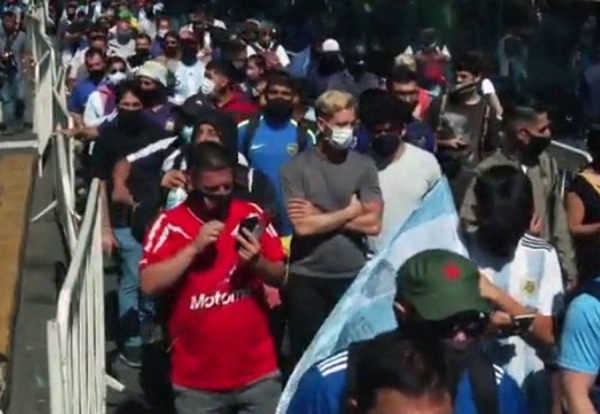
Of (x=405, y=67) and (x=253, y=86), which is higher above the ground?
(x=405, y=67)

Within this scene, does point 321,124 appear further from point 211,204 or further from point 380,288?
point 380,288

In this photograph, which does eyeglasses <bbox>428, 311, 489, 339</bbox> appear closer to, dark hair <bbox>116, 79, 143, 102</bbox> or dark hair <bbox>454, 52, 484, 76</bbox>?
dark hair <bbox>116, 79, 143, 102</bbox>

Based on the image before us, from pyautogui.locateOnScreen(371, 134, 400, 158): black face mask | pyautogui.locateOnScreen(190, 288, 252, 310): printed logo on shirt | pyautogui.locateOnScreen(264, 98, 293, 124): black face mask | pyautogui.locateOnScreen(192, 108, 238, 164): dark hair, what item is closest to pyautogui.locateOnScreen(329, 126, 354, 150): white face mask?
pyautogui.locateOnScreen(371, 134, 400, 158): black face mask

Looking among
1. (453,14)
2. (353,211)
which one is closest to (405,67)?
(353,211)

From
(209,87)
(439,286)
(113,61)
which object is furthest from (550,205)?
(113,61)

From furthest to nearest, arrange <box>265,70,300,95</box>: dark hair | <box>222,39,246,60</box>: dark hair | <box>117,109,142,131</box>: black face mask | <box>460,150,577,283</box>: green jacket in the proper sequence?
<box>222,39,246,60</box>: dark hair < <box>117,109,142,131</box>: black face mask < <box>265,70,300,95</box>: dark hair < <box>460,150,577,283</box>: green jacket

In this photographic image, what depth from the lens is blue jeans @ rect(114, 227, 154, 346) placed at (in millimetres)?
8672

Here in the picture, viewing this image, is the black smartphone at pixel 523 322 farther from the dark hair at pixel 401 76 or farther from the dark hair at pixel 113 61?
the dark hair at pixel 113 61

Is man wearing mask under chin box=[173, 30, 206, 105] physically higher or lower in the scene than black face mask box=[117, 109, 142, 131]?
lower

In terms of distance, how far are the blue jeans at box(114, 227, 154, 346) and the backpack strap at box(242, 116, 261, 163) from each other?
33.3 inches

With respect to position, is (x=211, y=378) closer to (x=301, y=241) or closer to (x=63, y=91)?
(x=301, y=241)

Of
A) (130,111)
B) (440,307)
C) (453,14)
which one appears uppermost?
(440,307)

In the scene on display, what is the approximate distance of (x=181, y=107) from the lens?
28.6 feet

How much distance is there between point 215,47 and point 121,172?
32.2 feet
